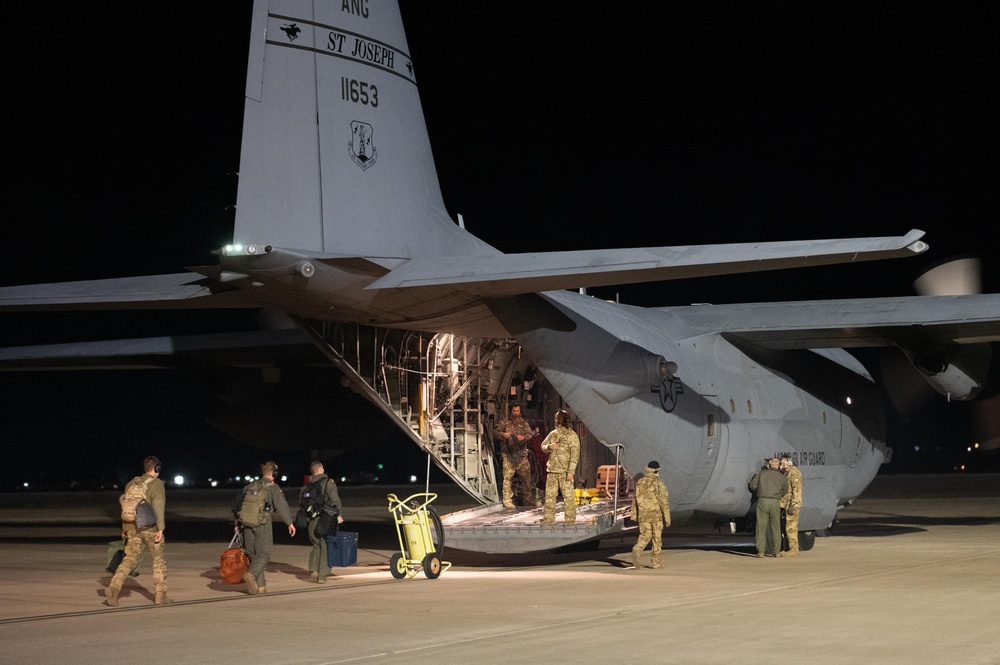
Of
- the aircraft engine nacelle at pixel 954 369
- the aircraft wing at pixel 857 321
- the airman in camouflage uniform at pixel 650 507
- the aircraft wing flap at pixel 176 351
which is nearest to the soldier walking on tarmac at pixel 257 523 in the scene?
the airman in camouflage uniform at pixel 650 507

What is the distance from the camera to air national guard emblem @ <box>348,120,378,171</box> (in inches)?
447

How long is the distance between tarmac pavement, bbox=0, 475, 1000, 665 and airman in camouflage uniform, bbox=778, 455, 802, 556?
0.30 metres

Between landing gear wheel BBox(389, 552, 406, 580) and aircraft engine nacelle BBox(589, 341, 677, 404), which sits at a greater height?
aircraft engine nacelle BBox(589, 341, 677, 404)

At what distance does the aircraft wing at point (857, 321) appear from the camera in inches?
605

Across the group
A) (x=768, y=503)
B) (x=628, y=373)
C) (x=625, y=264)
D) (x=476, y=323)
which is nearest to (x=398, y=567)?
(x=476, y=323)

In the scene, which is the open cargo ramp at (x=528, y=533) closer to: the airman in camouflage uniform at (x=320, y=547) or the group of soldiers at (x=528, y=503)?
the group of soldiers at (x=528, y=503)

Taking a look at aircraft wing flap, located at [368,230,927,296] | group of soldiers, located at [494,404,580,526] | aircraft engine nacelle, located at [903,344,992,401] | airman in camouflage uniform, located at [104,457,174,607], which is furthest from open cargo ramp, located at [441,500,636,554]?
aircraft engine nacelle, located at [903,344,992,401]

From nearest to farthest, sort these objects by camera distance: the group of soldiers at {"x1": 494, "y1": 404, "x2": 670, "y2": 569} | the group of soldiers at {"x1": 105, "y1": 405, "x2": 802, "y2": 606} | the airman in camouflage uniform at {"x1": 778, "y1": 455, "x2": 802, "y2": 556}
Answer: the group of soldiers at {"x1": 105, "y1": 405, "x2": 802, "y2": 606} < the group of soldiers at {"x1": 494, "y1": 404, "x2": 670, "y2": 569} < the airman in camouflage uniform at {"x1": 778, "y1": 455, "x2": 802, "y2": 556}

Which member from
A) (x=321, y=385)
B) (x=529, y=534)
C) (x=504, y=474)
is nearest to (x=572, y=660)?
(x=529, y=534)

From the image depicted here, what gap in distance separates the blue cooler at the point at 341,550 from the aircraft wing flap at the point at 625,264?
9.73 feet

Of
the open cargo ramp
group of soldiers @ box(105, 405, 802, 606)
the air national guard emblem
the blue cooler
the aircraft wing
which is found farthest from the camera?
the aircraft wing

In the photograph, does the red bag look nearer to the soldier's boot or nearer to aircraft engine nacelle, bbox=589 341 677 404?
the soldier's boot

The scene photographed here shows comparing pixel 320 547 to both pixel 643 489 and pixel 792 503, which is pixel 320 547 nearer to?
pixel 643 489

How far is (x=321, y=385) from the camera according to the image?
1859cm
